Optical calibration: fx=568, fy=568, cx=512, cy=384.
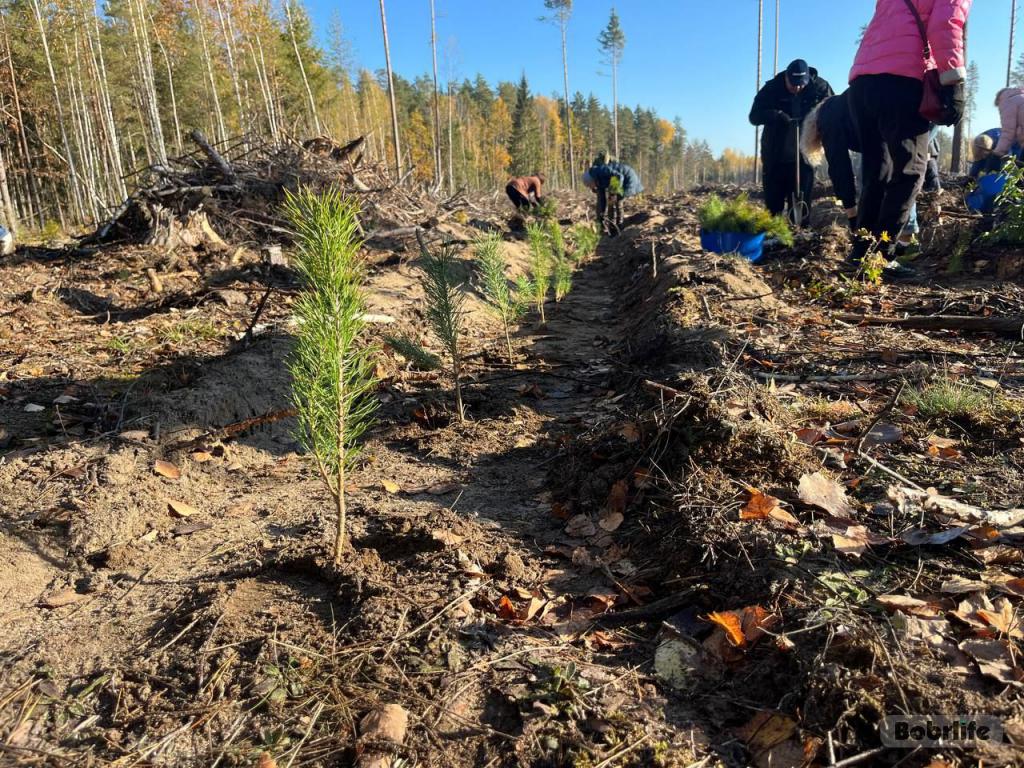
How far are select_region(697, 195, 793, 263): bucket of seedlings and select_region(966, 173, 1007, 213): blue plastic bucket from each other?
257 cm

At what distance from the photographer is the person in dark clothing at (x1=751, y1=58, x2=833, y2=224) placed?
7668 millimetres

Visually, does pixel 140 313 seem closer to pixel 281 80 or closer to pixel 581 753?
pixel 581 753

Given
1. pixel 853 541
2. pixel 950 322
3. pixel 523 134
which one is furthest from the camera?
pixel 523 134

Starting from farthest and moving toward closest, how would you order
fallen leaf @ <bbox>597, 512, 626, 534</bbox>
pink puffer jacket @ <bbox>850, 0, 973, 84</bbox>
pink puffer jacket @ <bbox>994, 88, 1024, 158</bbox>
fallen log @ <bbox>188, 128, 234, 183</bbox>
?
fallen log @ <bbox>188, 128, 234, 183</bbox>
pink puffer jacket @ <bbox>994, 88, 1024, 158</bbox>
pink puffer jacket @ <bbox>850, 0, 973, 84</bbox>
fallen leaf @ <bbox>597, 512, 626, 534</bbox>

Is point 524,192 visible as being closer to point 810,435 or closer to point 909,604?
point 810,435

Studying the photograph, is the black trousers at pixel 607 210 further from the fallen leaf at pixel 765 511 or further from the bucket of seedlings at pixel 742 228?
the fallen leaf at pixel 765 511

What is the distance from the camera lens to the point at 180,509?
251cm

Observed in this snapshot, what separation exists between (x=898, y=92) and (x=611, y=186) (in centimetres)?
824

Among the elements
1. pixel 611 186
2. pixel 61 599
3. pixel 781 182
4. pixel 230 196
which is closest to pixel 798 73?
pixel 781 182

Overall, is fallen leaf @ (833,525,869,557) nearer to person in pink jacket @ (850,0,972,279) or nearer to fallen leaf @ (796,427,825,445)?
fallen leaf @ (796,427,825,445)

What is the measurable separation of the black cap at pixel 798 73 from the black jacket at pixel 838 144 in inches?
25.5

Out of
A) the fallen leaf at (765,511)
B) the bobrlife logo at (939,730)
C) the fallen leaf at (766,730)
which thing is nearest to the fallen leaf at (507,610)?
the fallen leaf at (766,730)

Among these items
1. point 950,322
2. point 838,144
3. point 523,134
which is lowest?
point 950,322

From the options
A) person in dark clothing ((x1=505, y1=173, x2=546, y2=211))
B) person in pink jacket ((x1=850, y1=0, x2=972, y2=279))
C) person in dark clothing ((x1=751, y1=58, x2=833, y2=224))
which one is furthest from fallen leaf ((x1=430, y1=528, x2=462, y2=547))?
person in dark clothing ((x1=505, y1=173, x2=546, y2=211))
